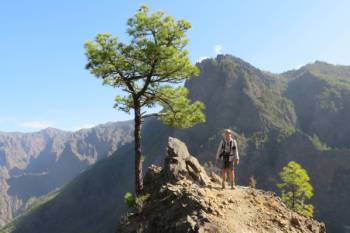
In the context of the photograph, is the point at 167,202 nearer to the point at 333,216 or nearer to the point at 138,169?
the point at 138,169

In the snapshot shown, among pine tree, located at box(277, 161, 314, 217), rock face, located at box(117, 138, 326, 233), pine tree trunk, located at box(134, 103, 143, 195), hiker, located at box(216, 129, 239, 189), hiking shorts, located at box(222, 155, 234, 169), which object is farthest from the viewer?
pine tree, located at box(277, 161, 314, 217)

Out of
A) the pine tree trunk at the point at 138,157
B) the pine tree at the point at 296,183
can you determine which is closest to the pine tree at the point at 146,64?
the pine tree trunk at the point at 138,157

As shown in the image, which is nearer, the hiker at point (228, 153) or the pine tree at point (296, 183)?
the hiker at point (228, 153)

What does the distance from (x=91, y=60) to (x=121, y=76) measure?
1.90m

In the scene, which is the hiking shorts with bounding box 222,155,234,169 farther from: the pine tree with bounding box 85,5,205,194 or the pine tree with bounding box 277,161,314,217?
the pine tree with bounding box 277,161,314,217

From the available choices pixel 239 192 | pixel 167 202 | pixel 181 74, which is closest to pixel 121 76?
pixel 181 74

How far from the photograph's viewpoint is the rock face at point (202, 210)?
635 inches

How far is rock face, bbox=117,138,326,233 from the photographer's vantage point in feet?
52.9

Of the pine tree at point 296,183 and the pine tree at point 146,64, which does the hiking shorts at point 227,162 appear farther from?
Result: the pine tree at point 296,183

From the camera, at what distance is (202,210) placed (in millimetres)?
16328

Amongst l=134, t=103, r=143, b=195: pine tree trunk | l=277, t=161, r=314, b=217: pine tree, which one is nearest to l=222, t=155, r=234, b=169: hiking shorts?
l=134, t=103, r=143, b=195: pine tree trunk

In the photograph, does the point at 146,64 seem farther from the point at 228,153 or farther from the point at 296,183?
the point at 296,183

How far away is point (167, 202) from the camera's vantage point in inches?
712

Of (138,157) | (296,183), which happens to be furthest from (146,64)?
(296,183)
